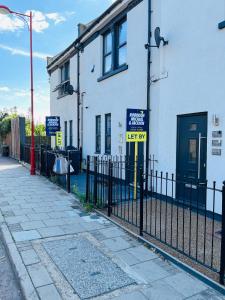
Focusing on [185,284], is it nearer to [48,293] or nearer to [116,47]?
[48,293]

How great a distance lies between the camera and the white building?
5.62 metres

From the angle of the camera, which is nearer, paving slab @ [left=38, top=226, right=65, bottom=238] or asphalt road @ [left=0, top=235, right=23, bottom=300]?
asphalt road @ [left=0, top=235, right=23, bottom=300]

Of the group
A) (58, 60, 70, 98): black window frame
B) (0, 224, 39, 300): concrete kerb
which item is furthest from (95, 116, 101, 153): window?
(0, 224, 39, 300): concrete kerb

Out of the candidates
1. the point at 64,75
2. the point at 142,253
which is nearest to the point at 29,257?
the point at 142,253

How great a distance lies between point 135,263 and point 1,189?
6.07 m

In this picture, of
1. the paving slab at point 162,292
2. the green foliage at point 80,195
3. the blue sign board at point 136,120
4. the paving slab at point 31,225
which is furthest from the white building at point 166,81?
the paving slab at point 31,225

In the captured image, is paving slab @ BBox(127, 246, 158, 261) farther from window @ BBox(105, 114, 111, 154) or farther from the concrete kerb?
window @ BBox(105, 114, 111, 154)

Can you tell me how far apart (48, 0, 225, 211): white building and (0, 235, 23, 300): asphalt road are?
391cm

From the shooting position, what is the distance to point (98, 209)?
630cm

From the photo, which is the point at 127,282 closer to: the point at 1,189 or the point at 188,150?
the point at 188,150

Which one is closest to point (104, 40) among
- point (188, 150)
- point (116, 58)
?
point (116, 58)

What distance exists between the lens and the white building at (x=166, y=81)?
562 centimetres

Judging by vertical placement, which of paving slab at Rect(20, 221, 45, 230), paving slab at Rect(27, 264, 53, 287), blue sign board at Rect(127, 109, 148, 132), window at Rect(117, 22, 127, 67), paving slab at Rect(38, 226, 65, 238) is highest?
window at Rect(117, 22, 127, 67)

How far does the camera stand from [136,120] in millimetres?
6707
